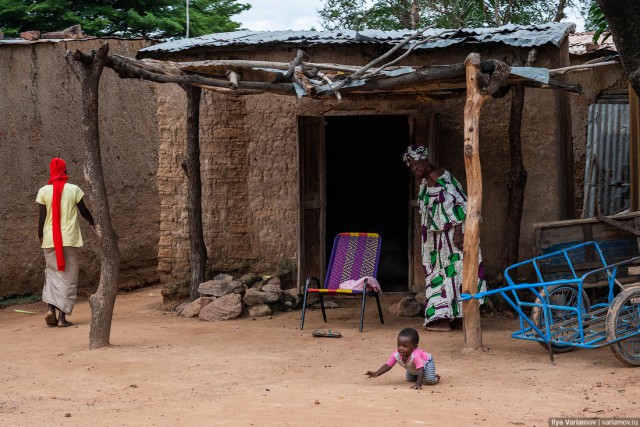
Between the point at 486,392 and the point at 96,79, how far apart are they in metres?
4.03

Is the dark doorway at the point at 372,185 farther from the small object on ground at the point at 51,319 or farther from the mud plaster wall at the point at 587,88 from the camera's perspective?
the small object on ground at the point at 51,319

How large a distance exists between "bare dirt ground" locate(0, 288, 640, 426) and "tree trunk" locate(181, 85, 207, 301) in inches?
31.3

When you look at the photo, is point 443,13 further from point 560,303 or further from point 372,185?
point 560,303

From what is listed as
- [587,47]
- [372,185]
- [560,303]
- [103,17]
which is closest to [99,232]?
[560,303]

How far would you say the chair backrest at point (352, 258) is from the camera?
904cm

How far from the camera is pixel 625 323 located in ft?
20.8

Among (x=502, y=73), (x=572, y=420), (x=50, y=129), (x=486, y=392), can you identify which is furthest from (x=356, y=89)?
(x=50, y=129)

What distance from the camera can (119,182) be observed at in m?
12.7

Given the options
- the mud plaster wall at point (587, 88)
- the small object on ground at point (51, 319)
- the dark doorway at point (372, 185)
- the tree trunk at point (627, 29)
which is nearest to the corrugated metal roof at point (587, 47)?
the mud plaster wall at point (587, 88)

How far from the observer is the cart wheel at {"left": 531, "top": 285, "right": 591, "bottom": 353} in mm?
6945

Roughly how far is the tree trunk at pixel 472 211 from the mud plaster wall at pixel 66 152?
6.17m

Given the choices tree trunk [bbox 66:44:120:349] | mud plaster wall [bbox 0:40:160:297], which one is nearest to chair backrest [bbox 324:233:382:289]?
tree trunk [bbox 66:44:120:349]

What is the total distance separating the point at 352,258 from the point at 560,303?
250 cm

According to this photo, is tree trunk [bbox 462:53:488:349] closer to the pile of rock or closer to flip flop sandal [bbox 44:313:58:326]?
the pile of rock
